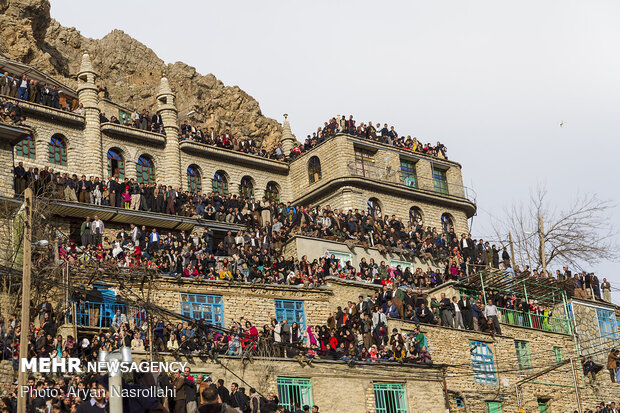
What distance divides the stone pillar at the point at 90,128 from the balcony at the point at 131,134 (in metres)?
0.47

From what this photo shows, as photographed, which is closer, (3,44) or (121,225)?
(121,225)

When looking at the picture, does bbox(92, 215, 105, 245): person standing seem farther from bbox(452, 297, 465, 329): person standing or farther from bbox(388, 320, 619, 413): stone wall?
bbox(452, 297, 465, 329): person standing

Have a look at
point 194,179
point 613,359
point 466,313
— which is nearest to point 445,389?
point 466,313

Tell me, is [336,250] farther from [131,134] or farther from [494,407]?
[131,134]

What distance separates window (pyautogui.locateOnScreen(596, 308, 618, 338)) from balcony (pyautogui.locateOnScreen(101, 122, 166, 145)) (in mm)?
22548

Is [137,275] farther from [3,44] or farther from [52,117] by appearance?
[3,44]

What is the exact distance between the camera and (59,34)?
2267 inches

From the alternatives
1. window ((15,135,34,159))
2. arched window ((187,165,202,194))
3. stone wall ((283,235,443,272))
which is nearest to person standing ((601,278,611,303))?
stone wall ((283,235,443,272))

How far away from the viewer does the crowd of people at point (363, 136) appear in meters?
49.3

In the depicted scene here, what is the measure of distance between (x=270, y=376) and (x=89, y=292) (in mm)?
6241

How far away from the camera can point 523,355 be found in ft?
120

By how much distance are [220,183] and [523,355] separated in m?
18.7

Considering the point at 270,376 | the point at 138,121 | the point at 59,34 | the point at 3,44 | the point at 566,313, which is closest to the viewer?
the point at 270,376

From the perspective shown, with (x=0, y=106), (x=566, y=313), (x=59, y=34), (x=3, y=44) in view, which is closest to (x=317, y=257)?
(x=566, y=313)
